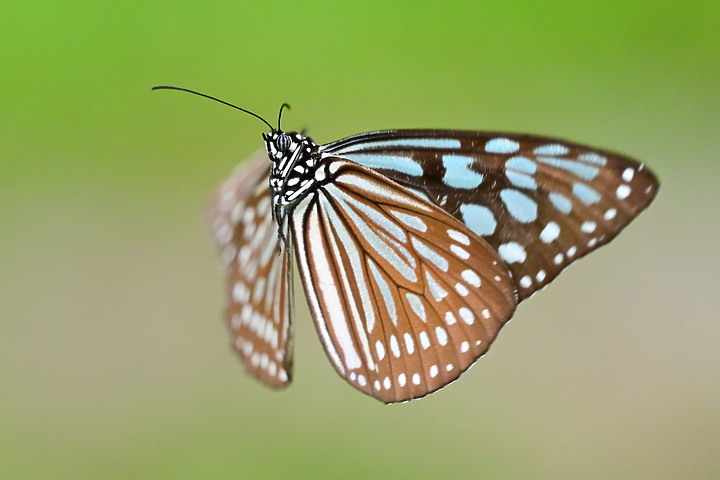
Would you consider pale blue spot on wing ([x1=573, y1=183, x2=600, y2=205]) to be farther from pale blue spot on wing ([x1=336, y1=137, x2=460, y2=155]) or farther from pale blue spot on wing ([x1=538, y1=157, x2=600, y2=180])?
pale blue spot on wing ([x1=336, y1=137, x2=460, y2=155])

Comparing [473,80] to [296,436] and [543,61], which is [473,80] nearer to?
[543,61]

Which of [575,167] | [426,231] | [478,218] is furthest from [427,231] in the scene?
[575,167]

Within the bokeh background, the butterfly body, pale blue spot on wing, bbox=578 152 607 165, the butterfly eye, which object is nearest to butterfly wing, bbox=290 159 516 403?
the butterfly body

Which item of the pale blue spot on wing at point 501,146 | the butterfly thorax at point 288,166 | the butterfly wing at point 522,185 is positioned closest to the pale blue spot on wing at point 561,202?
the butterfly wing at point 522,185

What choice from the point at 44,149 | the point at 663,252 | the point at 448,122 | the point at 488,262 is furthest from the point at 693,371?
the point at 44,149

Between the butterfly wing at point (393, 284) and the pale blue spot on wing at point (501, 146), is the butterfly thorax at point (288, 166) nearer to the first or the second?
the butterfly wing at point (393, 284)

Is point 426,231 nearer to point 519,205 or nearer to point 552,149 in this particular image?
point 519,205
